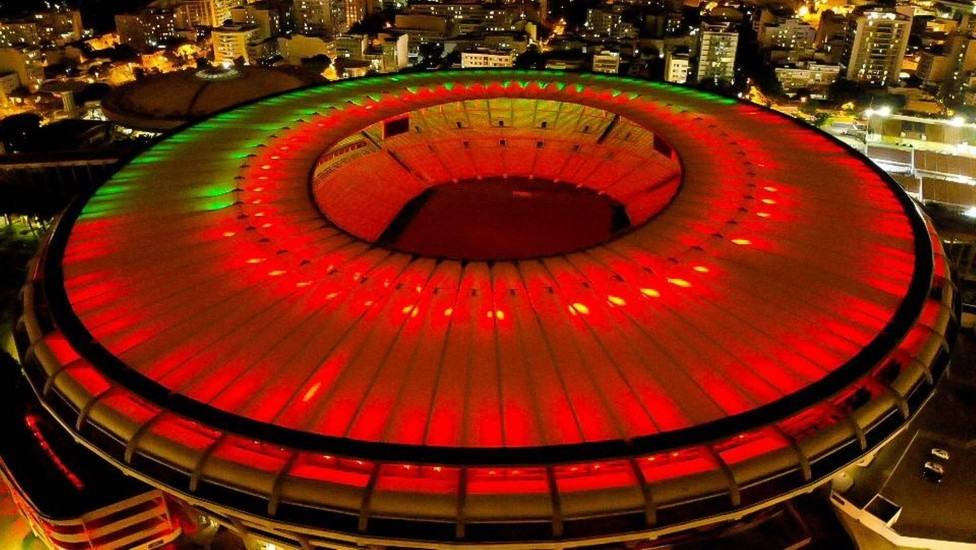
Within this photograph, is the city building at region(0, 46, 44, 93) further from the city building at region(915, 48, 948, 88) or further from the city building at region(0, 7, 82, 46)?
the city building at region(915, 48, 948, 88)

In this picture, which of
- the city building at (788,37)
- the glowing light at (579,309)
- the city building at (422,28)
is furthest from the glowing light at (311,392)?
the city building at (788,37)

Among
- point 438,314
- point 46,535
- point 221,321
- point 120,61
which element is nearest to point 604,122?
point 438,314

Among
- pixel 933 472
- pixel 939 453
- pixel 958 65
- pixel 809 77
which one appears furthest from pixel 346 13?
pixel 933 472

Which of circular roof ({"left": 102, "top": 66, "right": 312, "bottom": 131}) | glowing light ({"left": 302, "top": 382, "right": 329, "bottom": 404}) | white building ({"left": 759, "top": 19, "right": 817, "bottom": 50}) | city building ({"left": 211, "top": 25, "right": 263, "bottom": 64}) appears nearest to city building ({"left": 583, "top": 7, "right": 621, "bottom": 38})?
white building ({"left": 759, "top": 19, "right": 817, "bottom": 50})

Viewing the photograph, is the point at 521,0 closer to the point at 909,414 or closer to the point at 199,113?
the point at 199,113

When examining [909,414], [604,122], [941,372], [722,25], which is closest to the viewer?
[909,414]

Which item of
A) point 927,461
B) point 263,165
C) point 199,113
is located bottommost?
point 927,461

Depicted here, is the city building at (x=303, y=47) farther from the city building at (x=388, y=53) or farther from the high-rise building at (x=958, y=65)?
the high-rise building at (x=958, y=65)
